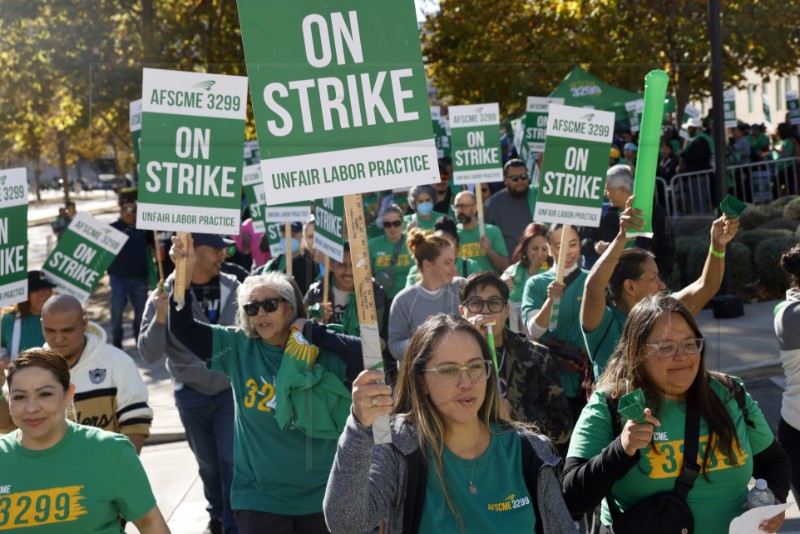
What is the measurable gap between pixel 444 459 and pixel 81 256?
4.64 metres

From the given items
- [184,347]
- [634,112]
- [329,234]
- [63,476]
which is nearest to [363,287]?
[63,476]

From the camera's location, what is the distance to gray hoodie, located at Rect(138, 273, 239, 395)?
5949mm

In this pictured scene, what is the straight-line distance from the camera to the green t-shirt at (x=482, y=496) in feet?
11.0

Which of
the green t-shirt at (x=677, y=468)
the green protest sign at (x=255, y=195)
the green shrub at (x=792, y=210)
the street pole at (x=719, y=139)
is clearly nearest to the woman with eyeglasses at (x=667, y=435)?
the green t-shirt at (x=677, y=468)

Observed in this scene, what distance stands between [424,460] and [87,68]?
18020mm

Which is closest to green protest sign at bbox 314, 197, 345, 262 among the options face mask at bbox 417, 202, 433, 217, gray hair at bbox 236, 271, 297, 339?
gray hair at bbox 236, 271, 297, 339

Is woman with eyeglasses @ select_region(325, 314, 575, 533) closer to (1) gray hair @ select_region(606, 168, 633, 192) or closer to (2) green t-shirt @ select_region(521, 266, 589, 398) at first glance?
(2) green t-shirt @ select_region(521, 266, 589, 398)

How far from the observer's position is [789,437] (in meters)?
5.21

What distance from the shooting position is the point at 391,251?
9.57 meters

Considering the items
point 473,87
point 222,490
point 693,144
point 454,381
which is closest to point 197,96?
point 222,490

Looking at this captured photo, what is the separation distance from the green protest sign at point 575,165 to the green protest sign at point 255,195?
13.6ft

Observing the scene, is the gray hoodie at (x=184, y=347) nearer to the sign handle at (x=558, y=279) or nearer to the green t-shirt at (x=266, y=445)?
the green t-shirt at (x=266, y=445)

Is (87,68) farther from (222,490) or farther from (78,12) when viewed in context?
(222,490)

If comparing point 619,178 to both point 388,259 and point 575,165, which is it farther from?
point 388,259
